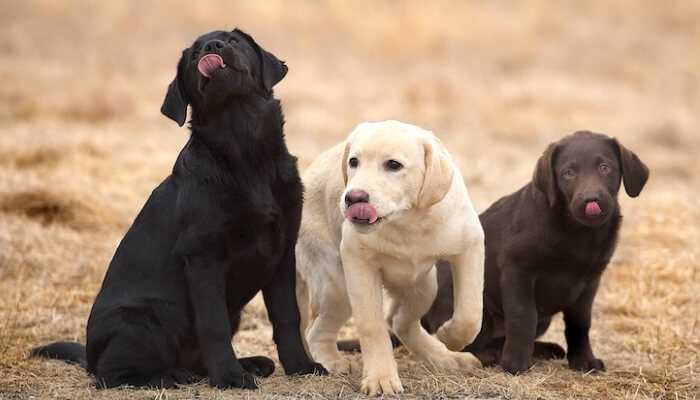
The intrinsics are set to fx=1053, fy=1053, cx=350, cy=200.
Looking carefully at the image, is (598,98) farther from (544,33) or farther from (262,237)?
(262,237)

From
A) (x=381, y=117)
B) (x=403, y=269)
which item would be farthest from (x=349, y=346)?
(x=381, y=117)

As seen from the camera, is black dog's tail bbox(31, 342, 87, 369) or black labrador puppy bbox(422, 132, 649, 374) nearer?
black labrador puppy bbox(422, 132, 649, 374)

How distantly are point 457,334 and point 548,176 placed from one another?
0.99 meters

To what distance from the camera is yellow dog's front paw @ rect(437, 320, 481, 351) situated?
17.0 ft

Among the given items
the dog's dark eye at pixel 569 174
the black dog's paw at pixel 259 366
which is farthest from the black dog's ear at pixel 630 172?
the black dog's paw at pixel 259 366

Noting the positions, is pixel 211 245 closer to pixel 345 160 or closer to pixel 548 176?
pixel 345 160

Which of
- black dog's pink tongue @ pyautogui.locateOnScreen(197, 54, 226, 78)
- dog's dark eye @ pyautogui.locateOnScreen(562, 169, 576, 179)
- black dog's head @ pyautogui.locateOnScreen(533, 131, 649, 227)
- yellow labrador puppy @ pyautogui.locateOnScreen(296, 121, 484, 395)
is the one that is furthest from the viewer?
dog's dark eye @ pyautogui.locateOnScreen(562, 169, 576, 179)

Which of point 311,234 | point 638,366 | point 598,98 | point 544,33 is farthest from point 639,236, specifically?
point 544,33

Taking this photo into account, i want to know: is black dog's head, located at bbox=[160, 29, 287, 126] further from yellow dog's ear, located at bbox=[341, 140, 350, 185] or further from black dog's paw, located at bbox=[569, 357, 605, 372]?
black dog's paw, located at bbox=[569, 357, 605, 372]

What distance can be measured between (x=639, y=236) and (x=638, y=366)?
3.63 meters

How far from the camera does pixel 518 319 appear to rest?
551 centimetres

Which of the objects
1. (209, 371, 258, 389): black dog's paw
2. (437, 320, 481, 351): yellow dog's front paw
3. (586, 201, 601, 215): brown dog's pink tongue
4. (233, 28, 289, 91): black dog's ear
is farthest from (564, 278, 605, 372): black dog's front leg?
(233, 28, 289, 91): black dog's ear

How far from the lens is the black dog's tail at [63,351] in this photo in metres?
5.68

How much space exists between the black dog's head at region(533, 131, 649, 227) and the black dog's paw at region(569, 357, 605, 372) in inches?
33.8
